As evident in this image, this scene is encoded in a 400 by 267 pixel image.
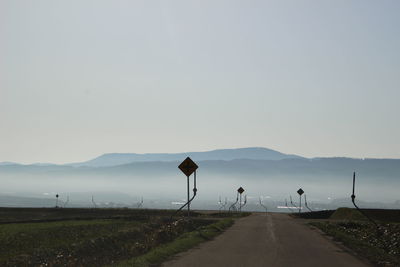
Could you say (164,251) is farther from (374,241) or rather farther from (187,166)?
(374,241)

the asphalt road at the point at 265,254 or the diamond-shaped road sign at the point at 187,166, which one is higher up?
the diamond-shaped road sign at the point at 187,166

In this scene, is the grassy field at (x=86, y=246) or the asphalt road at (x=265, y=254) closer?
the asphalt road at (x=265, y=254)

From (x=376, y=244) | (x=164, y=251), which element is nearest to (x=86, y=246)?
(x=164, y=251)

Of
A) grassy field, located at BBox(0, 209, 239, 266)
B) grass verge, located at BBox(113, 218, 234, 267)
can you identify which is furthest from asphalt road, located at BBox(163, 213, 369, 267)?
grassy field, located at BBox(0, 209, 239, 266)

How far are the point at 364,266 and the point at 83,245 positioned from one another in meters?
15.5

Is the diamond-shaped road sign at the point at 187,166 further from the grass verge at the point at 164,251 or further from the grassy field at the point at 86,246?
the grass verge at the point at 164,251

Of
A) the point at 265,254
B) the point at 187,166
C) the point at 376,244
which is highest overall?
the point at 187,166

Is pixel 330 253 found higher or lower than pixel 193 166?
lower

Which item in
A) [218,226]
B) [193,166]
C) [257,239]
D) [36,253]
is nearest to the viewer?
[36,253]

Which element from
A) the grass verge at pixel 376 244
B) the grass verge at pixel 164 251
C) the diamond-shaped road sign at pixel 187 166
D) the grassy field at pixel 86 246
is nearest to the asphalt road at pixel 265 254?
the grass verge at pixel 164 251

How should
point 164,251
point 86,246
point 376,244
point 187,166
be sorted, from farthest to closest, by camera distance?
point 187,166 < point 376,244 < point 86,246 < point 164,251

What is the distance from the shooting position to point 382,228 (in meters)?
39.0

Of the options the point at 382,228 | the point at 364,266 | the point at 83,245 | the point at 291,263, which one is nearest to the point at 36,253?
the point at 83,245

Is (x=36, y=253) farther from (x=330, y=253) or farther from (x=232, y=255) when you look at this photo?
(x=330, y=253)
